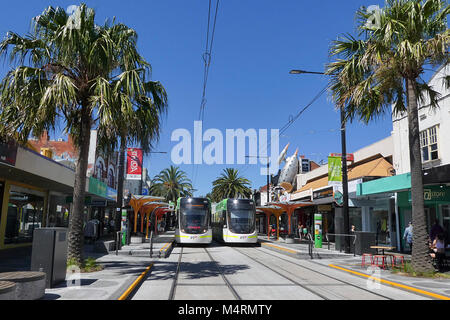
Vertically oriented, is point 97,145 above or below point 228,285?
above

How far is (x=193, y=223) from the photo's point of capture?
993 inches

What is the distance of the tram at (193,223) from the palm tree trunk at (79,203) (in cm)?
1394

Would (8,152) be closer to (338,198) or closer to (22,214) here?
(22,214)

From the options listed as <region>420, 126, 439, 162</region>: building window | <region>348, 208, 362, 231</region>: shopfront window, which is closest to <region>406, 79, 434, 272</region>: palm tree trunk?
<region>420, 126, 439, 162</region>: building window

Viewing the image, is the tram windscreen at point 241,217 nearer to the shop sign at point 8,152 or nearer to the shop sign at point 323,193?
the shop sign at point 323,193

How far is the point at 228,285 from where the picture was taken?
32.3 feet

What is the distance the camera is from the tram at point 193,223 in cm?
2498

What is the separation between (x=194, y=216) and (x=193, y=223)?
1.60 feet

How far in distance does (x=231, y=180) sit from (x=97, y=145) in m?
50.2

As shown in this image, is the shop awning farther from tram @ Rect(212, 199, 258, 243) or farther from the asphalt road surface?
the asphalt road surface

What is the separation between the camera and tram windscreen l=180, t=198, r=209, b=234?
25141mm
